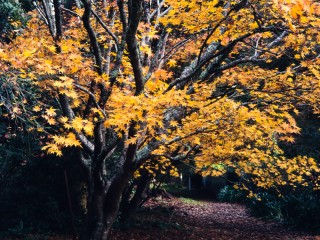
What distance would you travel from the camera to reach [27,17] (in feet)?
29.2

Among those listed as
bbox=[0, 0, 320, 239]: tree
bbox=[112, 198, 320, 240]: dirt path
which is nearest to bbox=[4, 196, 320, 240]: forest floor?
bbox=[112, 198, 320, 240]: dirt path

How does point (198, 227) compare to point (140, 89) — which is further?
point (198, 227)

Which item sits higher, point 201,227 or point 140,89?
point 140,89

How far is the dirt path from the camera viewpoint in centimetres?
1028

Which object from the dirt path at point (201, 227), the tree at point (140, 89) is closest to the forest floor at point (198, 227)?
the dirt path at point (201, 227)

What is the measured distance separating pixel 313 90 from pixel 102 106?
415 centimetres

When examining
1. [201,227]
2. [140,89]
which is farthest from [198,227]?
[140,89]

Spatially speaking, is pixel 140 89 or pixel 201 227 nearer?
pixel 140 89

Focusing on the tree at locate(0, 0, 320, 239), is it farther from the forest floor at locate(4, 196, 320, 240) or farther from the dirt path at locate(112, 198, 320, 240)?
the dirt path at locate(112, 198, 320, 240)

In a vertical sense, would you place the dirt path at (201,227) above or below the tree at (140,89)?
below

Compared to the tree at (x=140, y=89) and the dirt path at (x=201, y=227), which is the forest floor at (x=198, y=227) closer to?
the dirt path at (x=201, y=227)

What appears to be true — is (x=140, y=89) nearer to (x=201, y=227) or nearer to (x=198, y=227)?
(x=198, y=227)

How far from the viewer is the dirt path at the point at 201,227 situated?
33.7ft

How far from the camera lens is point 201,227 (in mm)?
12445
